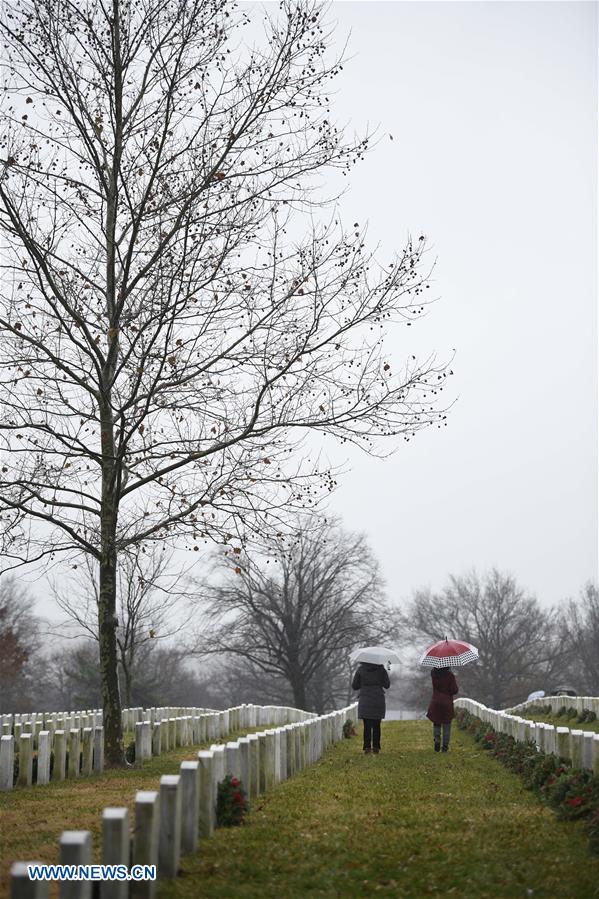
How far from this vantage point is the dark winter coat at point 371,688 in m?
16.9

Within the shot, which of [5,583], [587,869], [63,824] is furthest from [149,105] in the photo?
[5,583]

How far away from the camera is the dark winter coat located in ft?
55.4

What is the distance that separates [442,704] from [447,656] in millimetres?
975

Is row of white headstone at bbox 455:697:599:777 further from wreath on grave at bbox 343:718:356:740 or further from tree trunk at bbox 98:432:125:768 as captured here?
tree trunk at bbox 98:432:125:768

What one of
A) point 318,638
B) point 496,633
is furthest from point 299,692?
point 496,633

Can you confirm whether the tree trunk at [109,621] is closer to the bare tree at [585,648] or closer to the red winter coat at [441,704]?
the red winter coat at [441,704]

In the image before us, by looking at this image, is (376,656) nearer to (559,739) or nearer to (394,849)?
(559,739)

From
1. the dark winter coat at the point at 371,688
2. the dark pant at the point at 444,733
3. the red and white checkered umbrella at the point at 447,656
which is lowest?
the dark pant at the point at 444,733

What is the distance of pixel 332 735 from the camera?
65.0 feet

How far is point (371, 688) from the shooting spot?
17062mm

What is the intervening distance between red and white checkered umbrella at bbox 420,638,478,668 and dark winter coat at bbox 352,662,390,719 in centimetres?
78

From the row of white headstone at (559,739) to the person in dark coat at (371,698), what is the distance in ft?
7.25

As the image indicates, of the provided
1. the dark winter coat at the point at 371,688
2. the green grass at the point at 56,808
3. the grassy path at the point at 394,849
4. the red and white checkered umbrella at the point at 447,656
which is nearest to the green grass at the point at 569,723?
the red and white checkered umbrella at the point at 447,656

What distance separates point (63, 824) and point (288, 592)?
46.3m
